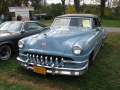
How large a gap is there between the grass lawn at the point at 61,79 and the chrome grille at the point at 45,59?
22.9 inches

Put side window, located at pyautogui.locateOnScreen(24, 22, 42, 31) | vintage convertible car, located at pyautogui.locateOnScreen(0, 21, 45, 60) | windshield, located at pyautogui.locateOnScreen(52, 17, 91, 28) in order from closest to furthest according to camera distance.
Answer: windshield, located at pyautogui.locateOnScreen(52, 17, 91, 28)
vintage convertible car, located at pyautogui.locateOnScreen(0, 21, 45, 60)
side window, located at pyautogui.locateOnScreen(24, 22, 42, 31)

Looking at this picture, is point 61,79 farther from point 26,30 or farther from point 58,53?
point 26,30

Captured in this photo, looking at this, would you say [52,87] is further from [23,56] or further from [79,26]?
[79,26]

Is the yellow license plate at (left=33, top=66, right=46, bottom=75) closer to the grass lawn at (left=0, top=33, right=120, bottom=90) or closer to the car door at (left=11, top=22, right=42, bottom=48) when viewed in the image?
the grass lawn at (left=0, top=33, right=120, bottom=90)

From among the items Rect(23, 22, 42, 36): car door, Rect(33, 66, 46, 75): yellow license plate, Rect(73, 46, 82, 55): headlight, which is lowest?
Rect(33, 66, 46, 75): yellow license plate

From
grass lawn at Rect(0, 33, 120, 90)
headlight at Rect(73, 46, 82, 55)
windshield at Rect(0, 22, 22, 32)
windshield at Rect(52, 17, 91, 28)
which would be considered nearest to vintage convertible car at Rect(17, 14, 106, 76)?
headlight at Rect(73, 46, 82, 55)

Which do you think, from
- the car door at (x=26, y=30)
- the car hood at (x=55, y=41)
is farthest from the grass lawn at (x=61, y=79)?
the car door at (x=26, y=30)

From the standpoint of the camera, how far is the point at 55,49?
18.8 ft

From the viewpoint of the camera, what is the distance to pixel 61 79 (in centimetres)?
611

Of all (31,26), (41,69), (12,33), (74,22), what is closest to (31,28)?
(31,26)

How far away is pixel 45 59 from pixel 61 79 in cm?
80

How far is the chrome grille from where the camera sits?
5591 millimetres

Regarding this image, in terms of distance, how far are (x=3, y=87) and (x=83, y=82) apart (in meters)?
2.11

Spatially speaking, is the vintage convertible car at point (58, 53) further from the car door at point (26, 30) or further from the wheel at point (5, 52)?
the car door at point (26, 30)
